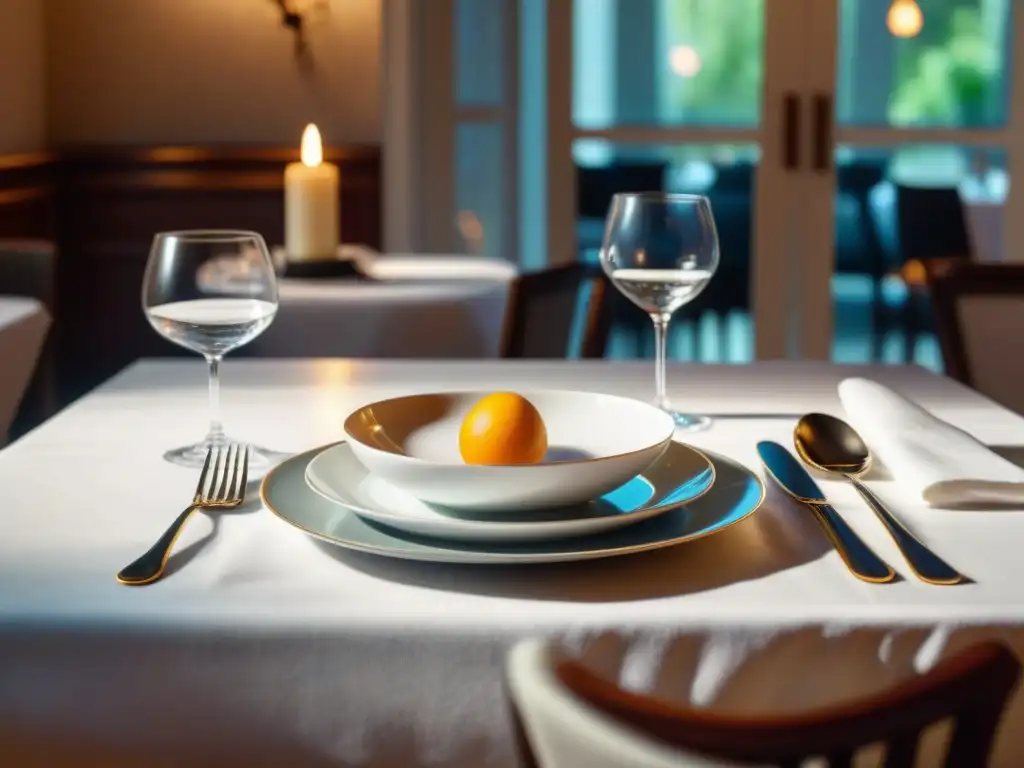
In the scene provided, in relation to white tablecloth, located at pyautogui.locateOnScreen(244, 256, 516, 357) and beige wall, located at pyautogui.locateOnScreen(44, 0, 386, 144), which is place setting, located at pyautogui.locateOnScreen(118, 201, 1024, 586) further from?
beige wall, located at pyautogui.locateOnScreen(44, 0, 386, 144)

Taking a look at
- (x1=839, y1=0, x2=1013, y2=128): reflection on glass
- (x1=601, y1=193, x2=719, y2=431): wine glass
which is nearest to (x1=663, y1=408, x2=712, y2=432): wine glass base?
(x1=601, y1=193, x2=719, y2=431): wine glass

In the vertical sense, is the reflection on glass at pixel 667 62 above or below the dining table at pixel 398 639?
above

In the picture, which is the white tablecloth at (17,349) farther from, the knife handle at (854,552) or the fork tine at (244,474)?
the knife handle at (854,552)

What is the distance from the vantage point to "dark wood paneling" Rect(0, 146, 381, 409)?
12.8ft

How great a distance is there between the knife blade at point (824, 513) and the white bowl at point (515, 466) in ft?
0.35

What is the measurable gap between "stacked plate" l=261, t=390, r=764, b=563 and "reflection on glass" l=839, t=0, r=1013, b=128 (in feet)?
11.5

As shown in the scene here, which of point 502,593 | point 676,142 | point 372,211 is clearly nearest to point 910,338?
point 676,142

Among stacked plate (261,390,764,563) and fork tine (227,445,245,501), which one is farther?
fork tine (227,445,245,501)

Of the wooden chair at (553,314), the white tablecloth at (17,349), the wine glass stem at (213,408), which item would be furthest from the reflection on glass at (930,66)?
the wine glass stem at (213,408)

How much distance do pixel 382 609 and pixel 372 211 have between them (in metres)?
3.37

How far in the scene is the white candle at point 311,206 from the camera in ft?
7.09

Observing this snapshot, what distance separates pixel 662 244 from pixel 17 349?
3.75ft

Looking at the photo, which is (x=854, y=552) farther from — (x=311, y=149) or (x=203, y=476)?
(x=311, y=149)

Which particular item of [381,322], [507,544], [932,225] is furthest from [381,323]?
[932,225]
